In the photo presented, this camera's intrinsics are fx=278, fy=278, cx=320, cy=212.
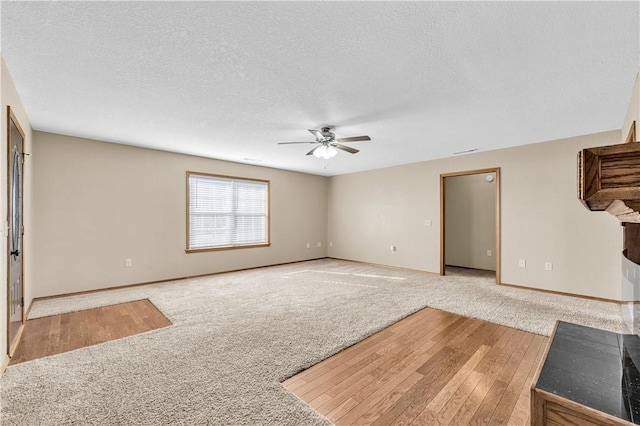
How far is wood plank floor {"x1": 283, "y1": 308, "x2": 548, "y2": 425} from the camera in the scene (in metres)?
1.66

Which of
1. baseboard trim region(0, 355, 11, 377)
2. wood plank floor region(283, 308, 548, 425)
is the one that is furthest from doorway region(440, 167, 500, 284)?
baseboard trim region(0, 355, 11, 377)

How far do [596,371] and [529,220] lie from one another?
4.23 m

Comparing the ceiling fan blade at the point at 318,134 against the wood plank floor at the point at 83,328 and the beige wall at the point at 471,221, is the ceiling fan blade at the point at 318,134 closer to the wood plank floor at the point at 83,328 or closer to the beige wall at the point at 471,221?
the wood plank floor at the point at 83,328

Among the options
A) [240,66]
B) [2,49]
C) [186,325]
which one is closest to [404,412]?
[186,325]

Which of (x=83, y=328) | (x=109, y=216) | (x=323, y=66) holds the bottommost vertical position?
(x=83, y=328)

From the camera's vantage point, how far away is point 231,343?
2529mm

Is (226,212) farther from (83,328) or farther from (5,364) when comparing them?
(5,364)

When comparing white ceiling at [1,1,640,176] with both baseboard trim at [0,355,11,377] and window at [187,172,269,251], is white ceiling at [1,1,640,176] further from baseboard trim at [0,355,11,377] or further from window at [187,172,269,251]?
baseboard trim at [0,355,11,377]

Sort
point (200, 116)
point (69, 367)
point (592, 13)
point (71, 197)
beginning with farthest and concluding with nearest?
point (71, 197) → point (200, 116) → point (69, 367) → point (592, 13)

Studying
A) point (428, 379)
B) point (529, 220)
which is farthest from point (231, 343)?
point (529, 220)

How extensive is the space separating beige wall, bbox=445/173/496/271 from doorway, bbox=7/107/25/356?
6.86m

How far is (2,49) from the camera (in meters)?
1.95

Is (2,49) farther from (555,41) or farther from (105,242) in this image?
(555,41)

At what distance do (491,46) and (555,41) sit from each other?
39 cm
